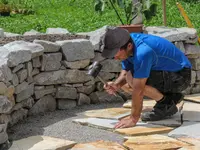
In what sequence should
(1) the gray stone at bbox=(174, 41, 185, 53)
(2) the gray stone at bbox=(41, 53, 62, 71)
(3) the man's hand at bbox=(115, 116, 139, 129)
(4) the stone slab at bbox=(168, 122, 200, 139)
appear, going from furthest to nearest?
(1) the gray stone at bbox=(174, 41, 185, 53) < (2) the gray stone at bbox=(41, 53, 62, 71) < (3) the man's hand at bbox=(115, 116, 139, 129) < (4) the stone slab at bbox=(168, 122, 200, 139)

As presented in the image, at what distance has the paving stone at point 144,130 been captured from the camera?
522 centimetres

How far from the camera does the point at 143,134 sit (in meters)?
5.21

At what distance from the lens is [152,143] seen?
4906mm

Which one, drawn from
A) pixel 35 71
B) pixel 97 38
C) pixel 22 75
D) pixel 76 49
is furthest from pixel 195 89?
pixel 22 75

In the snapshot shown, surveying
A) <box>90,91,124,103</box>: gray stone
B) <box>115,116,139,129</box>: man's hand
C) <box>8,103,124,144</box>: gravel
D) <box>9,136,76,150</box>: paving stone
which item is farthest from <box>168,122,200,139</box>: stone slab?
<box>90,91,124,103</box>: gray stone

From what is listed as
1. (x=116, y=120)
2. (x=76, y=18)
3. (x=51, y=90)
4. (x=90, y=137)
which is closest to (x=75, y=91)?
(x=51, y=90)

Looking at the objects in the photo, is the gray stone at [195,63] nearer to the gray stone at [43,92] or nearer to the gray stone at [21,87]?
the gray stone at [43,92]

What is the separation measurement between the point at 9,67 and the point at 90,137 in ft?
3.36

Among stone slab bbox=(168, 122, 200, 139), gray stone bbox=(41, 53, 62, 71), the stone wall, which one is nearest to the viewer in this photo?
stone slab bbox=(168, 122, 200, 139)

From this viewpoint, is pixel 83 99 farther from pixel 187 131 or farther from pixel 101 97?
A: pixel 187 131

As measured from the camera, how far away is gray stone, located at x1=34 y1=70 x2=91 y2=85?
622cm

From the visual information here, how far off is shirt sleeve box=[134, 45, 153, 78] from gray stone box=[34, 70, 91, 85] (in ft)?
4.34

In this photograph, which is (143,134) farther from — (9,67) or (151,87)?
(9,67)

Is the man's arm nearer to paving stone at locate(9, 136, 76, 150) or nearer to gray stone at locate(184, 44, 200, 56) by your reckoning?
paving stone at locate(9, 136, 76, 150)
